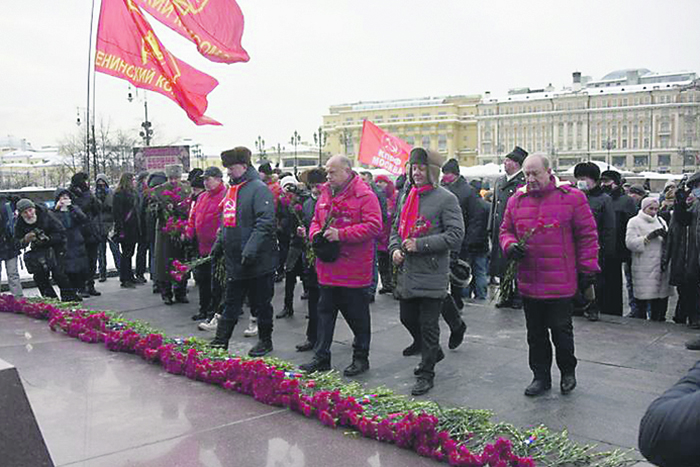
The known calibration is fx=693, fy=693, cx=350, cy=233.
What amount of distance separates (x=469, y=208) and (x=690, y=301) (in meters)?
2.89

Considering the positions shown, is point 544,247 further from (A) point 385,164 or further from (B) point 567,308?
(A) point 385,164

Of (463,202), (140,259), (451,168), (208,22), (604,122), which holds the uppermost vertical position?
(604,122)

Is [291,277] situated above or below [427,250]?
below

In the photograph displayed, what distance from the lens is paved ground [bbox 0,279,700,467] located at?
436cm

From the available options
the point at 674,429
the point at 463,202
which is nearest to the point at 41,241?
the point at 463,202

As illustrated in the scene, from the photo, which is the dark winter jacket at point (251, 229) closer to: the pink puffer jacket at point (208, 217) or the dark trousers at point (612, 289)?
the pink puffer jacket at point (208, 217)

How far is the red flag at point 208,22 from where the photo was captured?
10156 millimetres

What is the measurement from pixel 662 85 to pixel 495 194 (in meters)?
107

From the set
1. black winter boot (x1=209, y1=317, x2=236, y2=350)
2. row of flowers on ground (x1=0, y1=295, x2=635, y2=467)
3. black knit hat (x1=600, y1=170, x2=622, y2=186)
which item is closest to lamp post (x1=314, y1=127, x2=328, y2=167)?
black knit hat (x1=600, y1=170, x2=622, y2=186)

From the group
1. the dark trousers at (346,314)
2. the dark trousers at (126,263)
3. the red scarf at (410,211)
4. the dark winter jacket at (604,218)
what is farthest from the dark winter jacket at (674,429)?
the dark trousers at (126,263)

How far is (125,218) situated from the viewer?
11641mm

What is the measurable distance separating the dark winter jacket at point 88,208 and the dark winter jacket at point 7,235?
1.15 metres

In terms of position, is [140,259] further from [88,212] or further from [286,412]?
[286,412]

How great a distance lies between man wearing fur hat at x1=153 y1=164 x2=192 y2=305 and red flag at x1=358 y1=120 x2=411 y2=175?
7807mm
